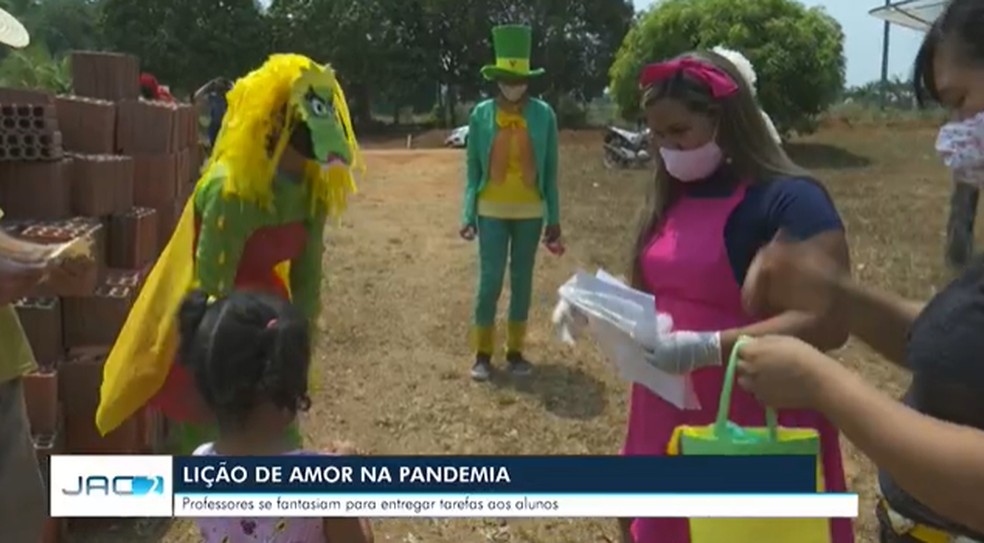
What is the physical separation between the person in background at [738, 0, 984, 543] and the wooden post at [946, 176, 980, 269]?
0.25 meters

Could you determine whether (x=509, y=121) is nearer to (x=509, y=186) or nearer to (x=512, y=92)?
(x=512, y=92)

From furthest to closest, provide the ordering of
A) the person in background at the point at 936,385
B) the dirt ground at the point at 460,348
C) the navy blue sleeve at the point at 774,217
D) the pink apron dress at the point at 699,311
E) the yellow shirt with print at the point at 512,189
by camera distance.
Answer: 1. the yellow shirt with print at the point at 512,189
2. the dirt ground at the point at 460,348
3. the pink apron dress at the point at 699,311
4. the navy blue sleeve at the point at 774,217
5. the person in background at the point at 936,385

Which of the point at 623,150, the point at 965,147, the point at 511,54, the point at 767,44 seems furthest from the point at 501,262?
the point at 767,44

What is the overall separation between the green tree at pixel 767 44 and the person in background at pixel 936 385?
1783 cm

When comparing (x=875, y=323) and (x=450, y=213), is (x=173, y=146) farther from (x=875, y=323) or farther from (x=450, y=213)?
(x=450, y=213)

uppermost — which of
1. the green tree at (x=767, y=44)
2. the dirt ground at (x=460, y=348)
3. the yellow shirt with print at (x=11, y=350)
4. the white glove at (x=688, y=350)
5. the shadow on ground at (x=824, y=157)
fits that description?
the green tree at (x=767, y=44)

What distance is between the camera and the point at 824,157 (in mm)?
20375

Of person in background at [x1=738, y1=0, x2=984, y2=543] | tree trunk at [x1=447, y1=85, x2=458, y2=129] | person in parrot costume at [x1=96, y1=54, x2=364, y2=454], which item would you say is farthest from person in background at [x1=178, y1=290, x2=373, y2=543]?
tree trunk at [x1=447, y1=85, x2=458, y2=129]

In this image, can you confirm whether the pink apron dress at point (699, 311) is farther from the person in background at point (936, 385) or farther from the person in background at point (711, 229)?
the person in background at point (936, 385)

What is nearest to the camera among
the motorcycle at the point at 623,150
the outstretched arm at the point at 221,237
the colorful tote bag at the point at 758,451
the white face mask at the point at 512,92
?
the colorful tote bag at the point at 758,451

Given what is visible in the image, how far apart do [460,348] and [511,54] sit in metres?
1.72

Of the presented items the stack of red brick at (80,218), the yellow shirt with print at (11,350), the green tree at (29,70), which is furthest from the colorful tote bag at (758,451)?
the green tree at (29,70)

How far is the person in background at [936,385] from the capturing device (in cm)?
119

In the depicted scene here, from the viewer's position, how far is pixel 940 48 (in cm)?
142
